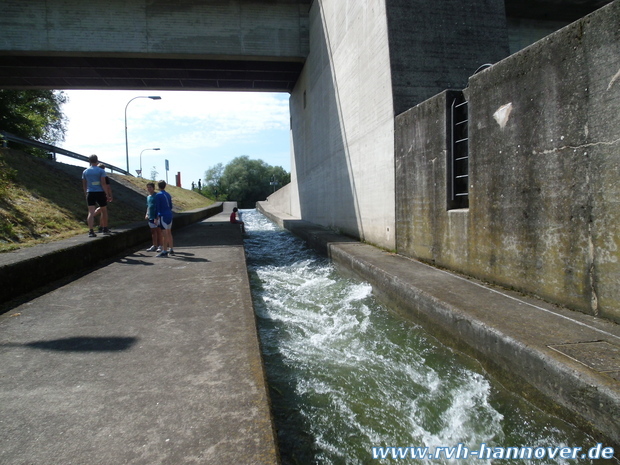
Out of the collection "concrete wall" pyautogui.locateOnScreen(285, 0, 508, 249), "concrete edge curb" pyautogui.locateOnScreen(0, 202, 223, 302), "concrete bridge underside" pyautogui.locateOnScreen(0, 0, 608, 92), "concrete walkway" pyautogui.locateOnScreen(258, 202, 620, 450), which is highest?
"concrete bridge underside" pyautogui.locateOnScreen(0, 0, 608, 92)

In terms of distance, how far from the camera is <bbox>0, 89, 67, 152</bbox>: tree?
60.3 feet

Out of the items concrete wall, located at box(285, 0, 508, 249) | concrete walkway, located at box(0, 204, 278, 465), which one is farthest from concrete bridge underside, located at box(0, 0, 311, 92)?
concrete walkway, located at box(0, 204, 278, 465)

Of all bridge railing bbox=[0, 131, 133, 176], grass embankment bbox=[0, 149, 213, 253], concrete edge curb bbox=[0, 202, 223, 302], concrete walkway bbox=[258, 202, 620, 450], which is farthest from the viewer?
bridge railing bbox=[0, 131, 133, 176]

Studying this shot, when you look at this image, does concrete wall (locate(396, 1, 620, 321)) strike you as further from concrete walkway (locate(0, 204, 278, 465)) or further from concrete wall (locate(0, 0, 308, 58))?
concrete wall (locate(0, 0, 308, 58))

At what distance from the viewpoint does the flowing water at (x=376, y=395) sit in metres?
2.52

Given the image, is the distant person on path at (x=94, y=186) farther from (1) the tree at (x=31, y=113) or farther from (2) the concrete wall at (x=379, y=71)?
(1) the tree at (x=31, y=113)

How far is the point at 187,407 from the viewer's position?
2135mm

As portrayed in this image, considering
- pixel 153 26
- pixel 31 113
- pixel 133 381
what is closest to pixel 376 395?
pixel 133 381

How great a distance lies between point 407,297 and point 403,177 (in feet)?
10.3

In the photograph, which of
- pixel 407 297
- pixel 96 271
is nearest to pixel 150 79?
pixel 96 271

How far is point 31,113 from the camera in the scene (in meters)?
22.9

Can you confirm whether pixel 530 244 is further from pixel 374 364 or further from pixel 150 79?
pixel 150 79

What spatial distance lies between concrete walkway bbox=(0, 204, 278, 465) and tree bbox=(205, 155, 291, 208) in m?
77.8

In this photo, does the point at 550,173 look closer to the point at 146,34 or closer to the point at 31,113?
the point at 146,34
